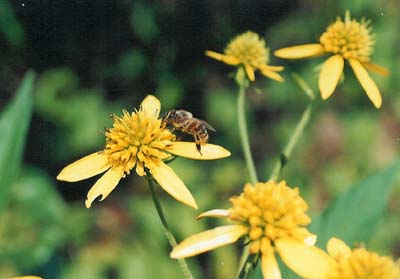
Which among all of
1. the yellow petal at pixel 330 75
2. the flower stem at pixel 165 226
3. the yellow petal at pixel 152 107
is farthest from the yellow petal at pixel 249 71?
the flower stem at pixel 165 226

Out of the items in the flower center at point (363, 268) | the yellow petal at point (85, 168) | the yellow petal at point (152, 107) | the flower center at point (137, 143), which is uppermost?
the yellow petal at point (152, 107)

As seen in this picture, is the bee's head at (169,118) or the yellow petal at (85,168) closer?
the yellow petal at (85,168)

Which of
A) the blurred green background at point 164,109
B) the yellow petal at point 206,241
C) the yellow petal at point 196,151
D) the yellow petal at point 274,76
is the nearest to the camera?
the yellow petal at point 206,241

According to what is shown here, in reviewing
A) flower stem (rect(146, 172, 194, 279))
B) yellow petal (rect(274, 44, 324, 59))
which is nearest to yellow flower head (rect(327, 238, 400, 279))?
flower stem (rect(146, 172, 194, 279))

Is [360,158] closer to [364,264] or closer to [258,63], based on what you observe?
[258,63]

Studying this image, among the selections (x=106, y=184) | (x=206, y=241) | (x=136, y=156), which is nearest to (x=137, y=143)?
(x=136, y=156)

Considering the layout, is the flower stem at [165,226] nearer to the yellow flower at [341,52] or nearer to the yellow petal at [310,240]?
the yellow petal at [310,240]

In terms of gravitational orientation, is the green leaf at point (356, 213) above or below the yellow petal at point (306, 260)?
above
